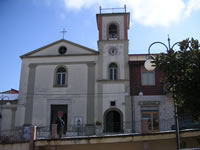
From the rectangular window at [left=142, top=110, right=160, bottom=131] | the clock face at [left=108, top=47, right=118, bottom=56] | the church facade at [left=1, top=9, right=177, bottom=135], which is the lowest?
the rectangular window at [left=142, top=110, right=160, bottom=131]

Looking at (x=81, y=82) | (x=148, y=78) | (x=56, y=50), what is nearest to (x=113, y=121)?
(x=81, y=82)

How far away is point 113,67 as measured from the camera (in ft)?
77.5

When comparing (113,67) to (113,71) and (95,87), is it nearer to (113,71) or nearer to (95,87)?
(113,71)

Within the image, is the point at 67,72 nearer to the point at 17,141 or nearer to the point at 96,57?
the point at 96,57

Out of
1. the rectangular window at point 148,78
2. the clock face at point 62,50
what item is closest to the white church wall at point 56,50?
the clock face at point 62,50

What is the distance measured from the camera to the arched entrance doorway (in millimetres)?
21755

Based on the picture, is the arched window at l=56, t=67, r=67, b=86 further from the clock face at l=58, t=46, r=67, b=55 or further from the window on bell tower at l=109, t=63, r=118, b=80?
the window on bell tower at l=109, t=63, r=118, b=80

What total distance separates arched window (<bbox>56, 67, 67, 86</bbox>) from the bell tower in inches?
130

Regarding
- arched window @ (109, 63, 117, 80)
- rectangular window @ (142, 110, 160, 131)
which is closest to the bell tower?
arched window @ (109, 63, 117, 80)

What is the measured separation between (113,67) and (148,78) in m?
3.42

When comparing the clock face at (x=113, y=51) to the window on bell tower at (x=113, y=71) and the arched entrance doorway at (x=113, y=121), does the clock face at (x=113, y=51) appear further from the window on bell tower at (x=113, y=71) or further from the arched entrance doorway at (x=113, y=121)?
the arched entrance doorway at (x=113, y=121)

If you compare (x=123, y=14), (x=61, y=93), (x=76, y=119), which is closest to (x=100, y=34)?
(x=123, y=14)

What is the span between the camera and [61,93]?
75.9ft

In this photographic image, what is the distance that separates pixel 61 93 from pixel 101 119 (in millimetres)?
4456
